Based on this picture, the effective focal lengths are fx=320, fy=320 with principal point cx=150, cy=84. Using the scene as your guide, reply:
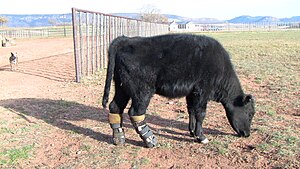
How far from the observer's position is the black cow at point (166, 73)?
4324 millimetres

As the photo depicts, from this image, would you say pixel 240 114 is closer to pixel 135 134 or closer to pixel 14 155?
pixel 135 134

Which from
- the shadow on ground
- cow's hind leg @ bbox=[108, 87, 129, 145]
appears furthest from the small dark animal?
cow's hind leg @ bbox=[108, 87, 129, 145]

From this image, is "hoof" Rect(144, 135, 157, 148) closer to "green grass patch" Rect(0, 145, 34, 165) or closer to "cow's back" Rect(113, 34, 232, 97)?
"cow's back" Rect(113, 34, 232, 97)

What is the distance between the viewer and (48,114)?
6273 mm

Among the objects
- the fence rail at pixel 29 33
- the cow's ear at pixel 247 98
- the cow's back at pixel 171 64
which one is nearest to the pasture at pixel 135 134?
the cow's ear at pixel 247 98

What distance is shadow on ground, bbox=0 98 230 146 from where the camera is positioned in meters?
5.19

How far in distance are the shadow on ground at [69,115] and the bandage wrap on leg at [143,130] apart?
270 mm

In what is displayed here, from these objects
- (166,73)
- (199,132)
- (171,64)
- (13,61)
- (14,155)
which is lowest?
(14,155)

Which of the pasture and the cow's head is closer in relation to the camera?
the pasture

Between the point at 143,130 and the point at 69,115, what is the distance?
225cm

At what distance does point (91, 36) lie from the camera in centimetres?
1128

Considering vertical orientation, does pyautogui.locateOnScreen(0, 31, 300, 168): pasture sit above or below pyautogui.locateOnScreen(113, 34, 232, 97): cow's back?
below

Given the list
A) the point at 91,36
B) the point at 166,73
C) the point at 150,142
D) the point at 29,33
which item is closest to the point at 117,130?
the point at 150,142

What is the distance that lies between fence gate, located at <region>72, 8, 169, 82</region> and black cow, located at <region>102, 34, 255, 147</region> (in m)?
5.25
